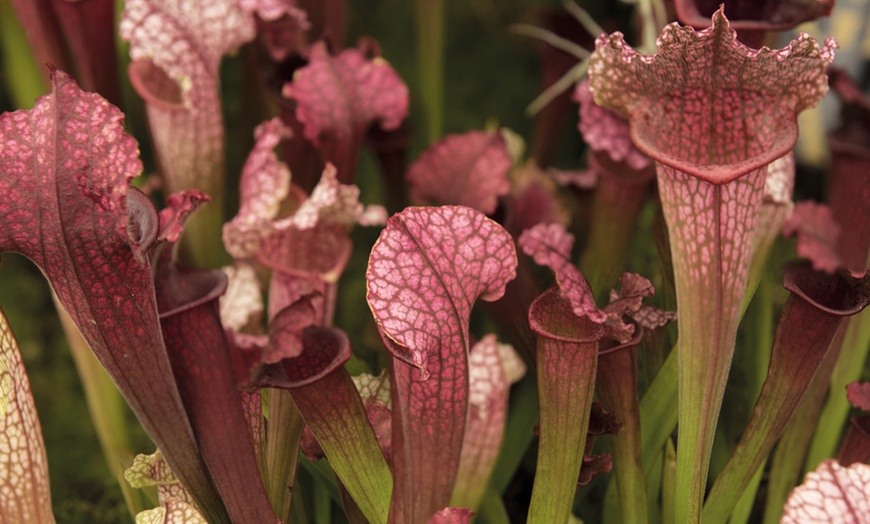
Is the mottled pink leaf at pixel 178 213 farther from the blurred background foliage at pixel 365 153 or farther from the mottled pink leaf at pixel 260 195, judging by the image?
the blurred background foliage at pixel 365 153

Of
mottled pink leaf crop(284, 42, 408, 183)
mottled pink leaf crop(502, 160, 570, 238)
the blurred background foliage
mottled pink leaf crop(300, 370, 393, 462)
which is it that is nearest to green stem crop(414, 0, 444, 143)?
the blurred background foliage

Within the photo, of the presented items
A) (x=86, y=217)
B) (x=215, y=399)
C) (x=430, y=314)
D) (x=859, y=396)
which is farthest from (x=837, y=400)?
(x=86, y=217)

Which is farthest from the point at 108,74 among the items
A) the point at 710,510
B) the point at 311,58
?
the point at 710,510

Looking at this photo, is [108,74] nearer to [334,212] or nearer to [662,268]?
[334,212]

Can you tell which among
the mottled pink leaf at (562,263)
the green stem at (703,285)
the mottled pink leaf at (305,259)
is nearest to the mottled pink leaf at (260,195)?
the mottled pink leaf at (305,259)

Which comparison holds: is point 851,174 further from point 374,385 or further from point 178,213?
point 178,213

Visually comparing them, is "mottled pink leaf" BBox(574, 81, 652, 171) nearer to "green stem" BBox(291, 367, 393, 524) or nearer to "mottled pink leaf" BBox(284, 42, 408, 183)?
"mottled pink leaf" BBox(284, 42, 408, 183)

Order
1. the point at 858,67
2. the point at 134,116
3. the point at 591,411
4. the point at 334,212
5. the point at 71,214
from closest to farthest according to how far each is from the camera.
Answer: the point at 71,214
the point at 591,411
the point at 334,212
the point at 134,116
the point at 858,67
